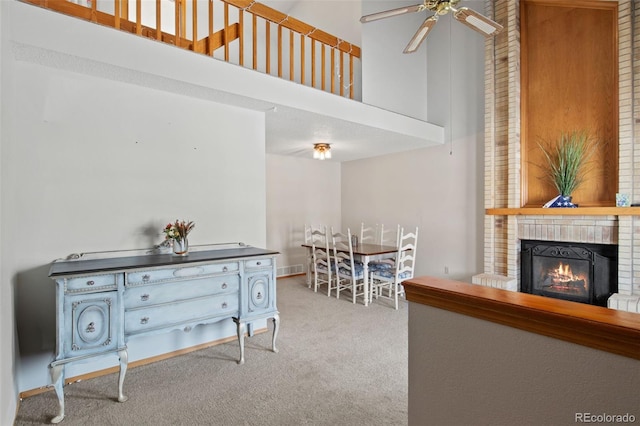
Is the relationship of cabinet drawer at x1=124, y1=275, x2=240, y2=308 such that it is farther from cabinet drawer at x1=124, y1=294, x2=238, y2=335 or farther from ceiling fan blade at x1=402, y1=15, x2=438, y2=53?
ceiling fan blade at x1=402, y1=15, x2=438, y2=53

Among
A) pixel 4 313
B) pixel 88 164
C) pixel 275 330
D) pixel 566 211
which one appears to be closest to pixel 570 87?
pixel 566 211

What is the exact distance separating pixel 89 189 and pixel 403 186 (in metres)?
4.55

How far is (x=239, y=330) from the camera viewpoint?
110 inches

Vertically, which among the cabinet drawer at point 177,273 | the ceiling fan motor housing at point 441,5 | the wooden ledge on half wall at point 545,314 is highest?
the ceiling fan motor housing at point 441,5

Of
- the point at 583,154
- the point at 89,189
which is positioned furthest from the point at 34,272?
the point at 583,154

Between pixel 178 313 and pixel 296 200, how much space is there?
4129 millimetres

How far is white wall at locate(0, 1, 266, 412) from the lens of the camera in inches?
84.8

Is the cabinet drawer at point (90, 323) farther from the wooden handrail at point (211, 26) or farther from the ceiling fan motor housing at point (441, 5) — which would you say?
the ceiling fan motor housing at point (441, 5)

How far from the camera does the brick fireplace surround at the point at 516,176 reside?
10.7 feet

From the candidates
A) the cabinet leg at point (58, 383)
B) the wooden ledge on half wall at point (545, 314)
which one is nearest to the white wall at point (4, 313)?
the cabinet leg at point (58, 383)

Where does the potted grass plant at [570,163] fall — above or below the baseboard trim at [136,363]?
above

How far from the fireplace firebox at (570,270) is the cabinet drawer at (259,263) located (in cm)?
329

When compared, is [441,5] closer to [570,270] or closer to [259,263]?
[259,263]

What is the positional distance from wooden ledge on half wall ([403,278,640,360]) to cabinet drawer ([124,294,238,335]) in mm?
1997
